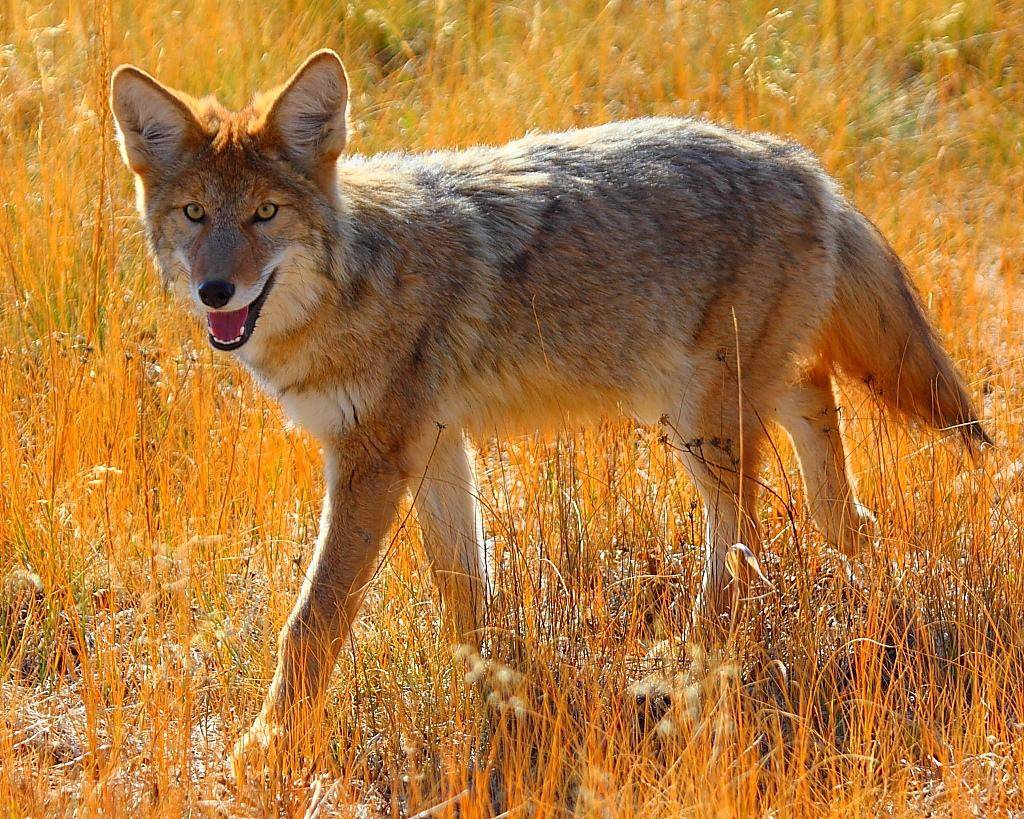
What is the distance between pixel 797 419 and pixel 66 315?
3148 mm

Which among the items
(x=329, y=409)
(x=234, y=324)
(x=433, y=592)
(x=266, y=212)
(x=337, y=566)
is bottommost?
(x=433, y=592)

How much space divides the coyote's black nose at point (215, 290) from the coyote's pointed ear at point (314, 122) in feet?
1.64

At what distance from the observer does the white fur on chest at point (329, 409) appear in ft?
12.4

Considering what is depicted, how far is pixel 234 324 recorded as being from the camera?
12.0ft

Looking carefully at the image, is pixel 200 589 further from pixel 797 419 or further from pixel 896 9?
pixel 896 9

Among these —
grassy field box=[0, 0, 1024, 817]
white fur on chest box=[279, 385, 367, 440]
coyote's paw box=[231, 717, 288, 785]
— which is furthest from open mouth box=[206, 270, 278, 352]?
coyote's paw box=[231, 717, 288, 785]

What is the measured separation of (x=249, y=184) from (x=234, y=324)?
437 millimetres

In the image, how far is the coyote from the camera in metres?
3.72

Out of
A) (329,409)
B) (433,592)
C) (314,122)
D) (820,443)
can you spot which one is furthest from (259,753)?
(820,443)

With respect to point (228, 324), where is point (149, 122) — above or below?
above

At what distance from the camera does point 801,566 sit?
3.63 m

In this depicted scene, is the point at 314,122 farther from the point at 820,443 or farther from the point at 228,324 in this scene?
the point at 820,443

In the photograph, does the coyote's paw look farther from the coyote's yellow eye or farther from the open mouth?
the coyote's yellow eye

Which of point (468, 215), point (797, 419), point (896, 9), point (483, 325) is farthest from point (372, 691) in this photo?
point (896, 9)
